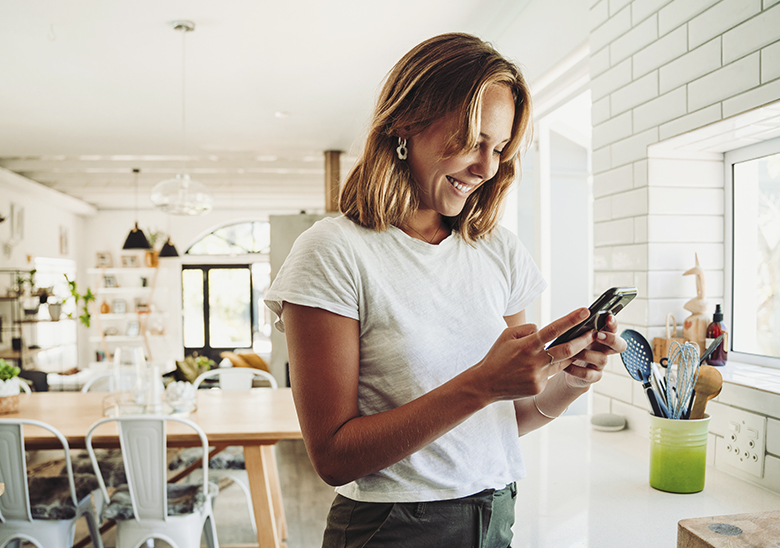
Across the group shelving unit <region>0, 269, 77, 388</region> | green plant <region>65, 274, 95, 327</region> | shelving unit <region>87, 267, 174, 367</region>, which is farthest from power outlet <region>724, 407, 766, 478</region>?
shelving unit <region>87, 267, 174, 367</region>

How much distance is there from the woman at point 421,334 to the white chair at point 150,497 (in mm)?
1798

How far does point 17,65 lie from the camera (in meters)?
4.09

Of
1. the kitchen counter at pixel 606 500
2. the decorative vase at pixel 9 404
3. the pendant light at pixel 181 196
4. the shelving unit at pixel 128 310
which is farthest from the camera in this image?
the shelving unit at pixel 128 310

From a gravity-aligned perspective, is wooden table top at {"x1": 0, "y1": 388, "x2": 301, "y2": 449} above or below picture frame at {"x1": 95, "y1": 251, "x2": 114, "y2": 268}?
below

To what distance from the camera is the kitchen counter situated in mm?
1144

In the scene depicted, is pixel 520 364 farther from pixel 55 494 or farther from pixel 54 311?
pixel 54 311

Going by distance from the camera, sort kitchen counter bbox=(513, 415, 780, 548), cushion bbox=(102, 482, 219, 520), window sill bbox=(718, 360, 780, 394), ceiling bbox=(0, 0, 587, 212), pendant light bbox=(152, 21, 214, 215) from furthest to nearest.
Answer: pendant light bbox=(152, 21, 214, 215), ceiling bbox=(0, 0, 587, 212), cushion bbox=(102, 482, 219, 520), window sill bbox=(718, 360, 780, 394), kitchen counter bbox=(513, 415, 780, 548)

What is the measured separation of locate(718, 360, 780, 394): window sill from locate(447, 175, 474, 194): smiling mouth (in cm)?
94

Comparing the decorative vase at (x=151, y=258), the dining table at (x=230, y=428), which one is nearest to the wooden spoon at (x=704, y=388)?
the dining table at (x=230, y=428)

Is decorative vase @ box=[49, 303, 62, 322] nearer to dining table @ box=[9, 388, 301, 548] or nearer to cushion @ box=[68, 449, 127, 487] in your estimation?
dining table @ box=[9, 388, 301, 548]

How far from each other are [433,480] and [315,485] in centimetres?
371

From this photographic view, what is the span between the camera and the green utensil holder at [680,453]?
1.32 m

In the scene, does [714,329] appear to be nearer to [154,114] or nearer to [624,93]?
[624,93]

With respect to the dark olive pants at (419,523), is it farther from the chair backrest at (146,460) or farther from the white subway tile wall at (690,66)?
the chair backrest at (146,460)
